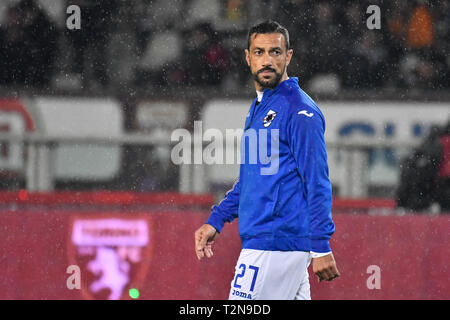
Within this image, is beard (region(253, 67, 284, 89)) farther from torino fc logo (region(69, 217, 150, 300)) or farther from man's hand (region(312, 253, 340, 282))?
torino fc logo (region(69, 217, 150, 300))

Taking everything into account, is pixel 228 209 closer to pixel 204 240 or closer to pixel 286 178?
pixel 204 240

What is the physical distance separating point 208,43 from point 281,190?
7.07m

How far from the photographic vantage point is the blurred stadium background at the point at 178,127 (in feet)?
19.5

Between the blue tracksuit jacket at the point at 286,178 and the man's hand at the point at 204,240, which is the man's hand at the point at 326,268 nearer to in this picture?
the blue tracksuit jacket at the point at 286,178

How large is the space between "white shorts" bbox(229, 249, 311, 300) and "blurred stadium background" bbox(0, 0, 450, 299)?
88.2 inches

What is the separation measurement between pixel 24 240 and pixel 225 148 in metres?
1.67

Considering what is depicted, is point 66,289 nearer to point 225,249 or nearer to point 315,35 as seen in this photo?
point 225,249

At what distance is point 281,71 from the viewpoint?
377cm

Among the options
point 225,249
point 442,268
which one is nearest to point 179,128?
point 225,249

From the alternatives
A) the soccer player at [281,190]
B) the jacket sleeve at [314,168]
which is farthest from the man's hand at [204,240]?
the jacket sleeve at [314,168]

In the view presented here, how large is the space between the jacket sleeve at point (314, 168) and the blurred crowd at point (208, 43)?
6.39 metres

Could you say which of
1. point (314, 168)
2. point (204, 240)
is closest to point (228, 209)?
Result: point (204, 240)

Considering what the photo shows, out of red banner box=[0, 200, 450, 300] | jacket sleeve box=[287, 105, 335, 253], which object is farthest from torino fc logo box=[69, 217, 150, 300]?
jacket sleeve box=[287, 105, 335, 253]

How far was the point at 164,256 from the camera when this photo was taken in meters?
5.95
